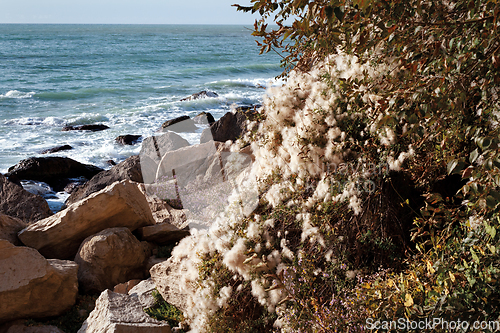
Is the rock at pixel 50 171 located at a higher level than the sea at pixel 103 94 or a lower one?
lower

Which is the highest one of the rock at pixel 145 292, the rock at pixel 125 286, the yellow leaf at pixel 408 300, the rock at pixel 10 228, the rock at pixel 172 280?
the yellow leaf at pixel 408 300

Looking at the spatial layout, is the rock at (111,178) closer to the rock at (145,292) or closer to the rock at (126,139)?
the rock at (126,139)

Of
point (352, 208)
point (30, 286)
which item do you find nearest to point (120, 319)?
point (30, 286)

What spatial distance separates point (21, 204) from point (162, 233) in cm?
421

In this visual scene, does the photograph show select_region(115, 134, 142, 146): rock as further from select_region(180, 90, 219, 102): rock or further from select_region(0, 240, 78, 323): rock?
select_region(0, 240, 78, 323): rock

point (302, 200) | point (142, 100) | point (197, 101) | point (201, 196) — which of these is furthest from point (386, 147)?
point (142, 100)

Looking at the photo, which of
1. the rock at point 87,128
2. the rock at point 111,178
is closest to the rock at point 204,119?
the rock at point 87,128

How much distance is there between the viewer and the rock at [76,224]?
6.01m

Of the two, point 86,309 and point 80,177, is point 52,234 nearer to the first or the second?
point 86,309

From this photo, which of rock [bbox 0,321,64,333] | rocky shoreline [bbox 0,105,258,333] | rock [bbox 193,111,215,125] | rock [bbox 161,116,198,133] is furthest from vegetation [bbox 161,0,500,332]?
rock [bbox 193,111,215,125]

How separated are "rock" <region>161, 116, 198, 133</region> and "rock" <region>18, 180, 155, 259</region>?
11252mm

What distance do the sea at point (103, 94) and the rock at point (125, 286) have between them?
4.62 m

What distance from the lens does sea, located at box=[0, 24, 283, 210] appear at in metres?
16.5

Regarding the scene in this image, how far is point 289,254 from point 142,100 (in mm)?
22976
